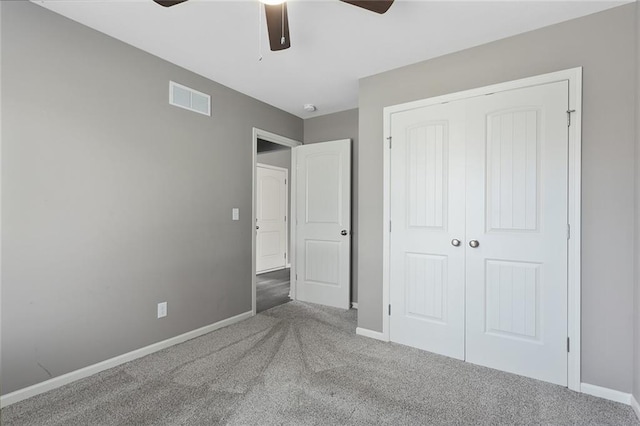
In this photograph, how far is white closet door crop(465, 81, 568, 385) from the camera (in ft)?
7.09

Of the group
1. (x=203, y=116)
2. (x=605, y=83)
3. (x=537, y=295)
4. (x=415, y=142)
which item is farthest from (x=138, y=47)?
(x=537, y=295)

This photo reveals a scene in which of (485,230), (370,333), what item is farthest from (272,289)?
(485,230)

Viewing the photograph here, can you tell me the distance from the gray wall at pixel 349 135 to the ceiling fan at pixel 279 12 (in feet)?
7.25

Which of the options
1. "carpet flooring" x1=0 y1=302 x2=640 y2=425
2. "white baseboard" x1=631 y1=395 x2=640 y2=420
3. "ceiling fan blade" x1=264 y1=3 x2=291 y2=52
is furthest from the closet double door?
"ceiling fan blade" x1=264 y1=3 x2=291 y2=52

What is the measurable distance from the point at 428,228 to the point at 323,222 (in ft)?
5.31

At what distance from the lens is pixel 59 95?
2.11 m

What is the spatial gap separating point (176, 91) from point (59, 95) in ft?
2.97

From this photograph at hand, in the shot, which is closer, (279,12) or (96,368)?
(279,12)

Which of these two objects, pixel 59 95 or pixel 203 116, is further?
pixel 203 116

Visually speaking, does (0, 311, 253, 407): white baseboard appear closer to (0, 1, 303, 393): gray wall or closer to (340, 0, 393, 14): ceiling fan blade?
(0, 1, 303, 393): gray wall

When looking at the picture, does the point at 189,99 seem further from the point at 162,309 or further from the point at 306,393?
the point at 306,393

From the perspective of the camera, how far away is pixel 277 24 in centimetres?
176

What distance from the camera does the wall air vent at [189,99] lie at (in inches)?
110

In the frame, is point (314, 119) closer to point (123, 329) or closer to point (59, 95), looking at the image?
point (59, 95)
